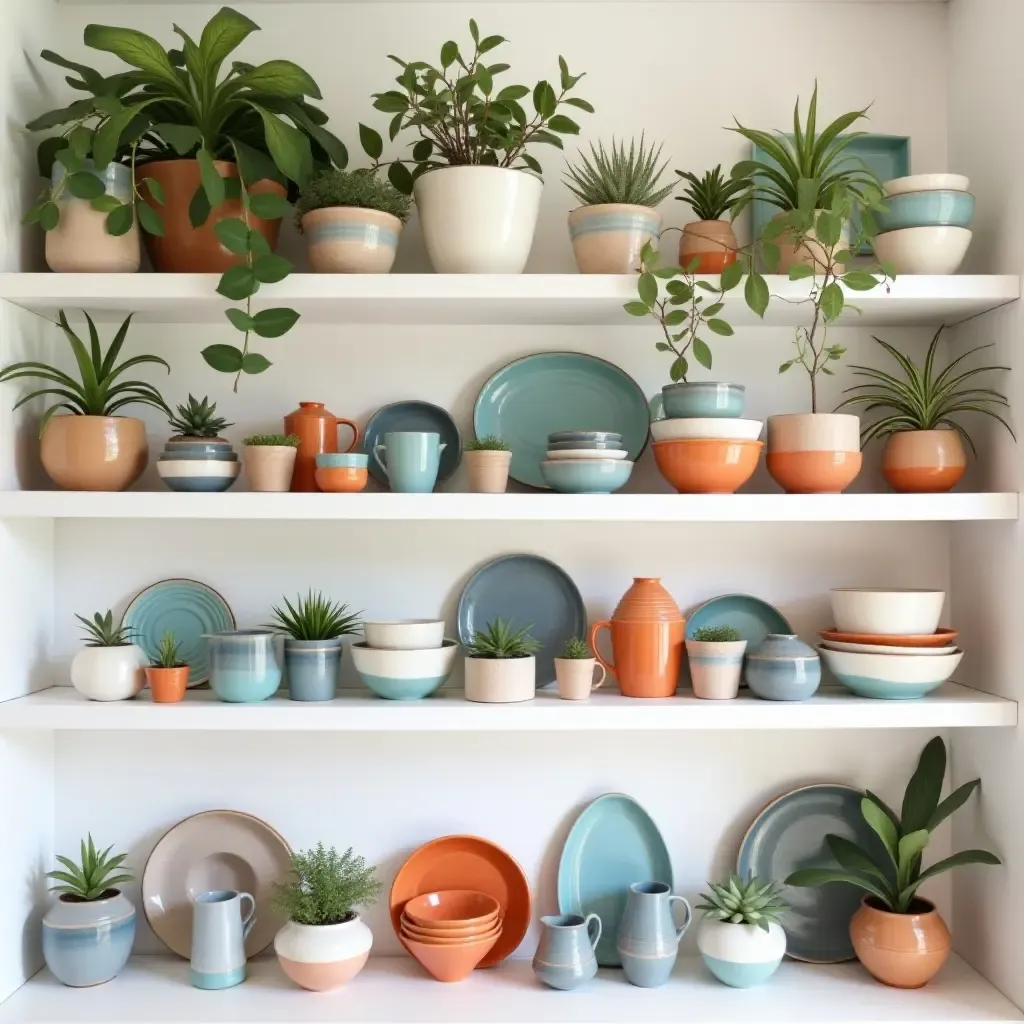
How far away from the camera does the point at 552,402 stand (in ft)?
5.92

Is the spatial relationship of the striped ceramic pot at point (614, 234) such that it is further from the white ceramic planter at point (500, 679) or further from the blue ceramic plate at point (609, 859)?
the blue ceramic plate at point (609, 859)

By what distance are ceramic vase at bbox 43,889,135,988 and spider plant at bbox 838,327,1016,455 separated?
146cm

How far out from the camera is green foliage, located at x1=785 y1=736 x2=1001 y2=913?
1636 millimetres

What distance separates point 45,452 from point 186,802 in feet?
2.12

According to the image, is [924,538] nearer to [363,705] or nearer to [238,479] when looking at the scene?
[363,705]

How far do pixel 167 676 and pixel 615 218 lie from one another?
1006 mm

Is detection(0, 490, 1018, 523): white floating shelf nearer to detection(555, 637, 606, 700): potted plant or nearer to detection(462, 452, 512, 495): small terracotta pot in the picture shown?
detection(462, 452, 512, 495): small terracotta pot

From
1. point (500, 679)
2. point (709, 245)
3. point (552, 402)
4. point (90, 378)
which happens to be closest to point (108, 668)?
point (90, 378)

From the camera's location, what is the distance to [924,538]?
1.83 meters

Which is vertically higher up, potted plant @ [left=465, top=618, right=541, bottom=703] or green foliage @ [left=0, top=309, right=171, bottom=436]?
green foliage @ [left=0, top=309, right=171, bottom=436]

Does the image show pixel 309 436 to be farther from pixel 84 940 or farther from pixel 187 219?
pixel 84 940

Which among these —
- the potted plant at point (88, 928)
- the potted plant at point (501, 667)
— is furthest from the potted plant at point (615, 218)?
the potted plant at point (88, 928)

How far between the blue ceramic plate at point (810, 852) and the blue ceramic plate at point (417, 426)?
82 cm

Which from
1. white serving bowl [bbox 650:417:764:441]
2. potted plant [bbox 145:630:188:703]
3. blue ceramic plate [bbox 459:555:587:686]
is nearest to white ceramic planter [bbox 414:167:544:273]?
white serving bowl [bbox 650:417:764:441]
